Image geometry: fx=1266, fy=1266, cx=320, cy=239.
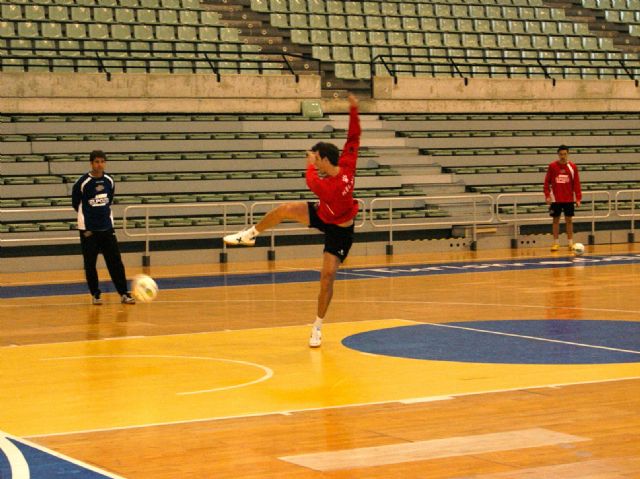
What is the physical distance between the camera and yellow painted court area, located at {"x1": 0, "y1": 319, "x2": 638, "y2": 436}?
355 inches

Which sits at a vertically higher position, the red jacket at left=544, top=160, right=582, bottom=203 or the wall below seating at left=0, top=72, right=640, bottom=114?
the wall below seating at left=0, top=72, right=640, bottom=114

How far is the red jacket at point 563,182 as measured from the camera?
83.9 feet

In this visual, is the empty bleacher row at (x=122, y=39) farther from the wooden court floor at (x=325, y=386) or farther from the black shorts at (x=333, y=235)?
the black shorts at (x=333, y=235)

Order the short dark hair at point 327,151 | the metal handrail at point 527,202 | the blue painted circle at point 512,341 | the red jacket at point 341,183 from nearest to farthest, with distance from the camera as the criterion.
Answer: the blue painted circle at point 512,341 → the short dark hair at point 327,151 → the red jacket at point 341,183 → the metal handrail at point 527,202

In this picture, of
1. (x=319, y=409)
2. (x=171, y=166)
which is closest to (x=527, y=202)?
(x=171, y=166)

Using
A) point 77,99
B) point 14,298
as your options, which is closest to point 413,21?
point 77,99

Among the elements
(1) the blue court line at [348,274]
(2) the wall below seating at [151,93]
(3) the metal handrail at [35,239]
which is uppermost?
(2) the wall below seating at [151,93]

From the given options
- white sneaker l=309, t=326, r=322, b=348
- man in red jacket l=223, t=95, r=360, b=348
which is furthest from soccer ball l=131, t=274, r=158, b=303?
white sneaker l=309, t=326, r=322, b=348

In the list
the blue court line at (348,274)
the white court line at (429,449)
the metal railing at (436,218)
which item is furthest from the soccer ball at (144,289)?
the metal railing at (436,218)

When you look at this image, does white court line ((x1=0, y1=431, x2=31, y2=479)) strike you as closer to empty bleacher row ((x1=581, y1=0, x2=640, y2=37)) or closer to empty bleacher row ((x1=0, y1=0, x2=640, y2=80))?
empty bleacher row ((x1=0, y1=0, x2=640, y2=80))

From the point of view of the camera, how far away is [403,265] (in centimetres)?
2320

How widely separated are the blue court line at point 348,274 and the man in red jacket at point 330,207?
7.32 m

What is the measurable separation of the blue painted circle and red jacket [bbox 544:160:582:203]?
11.7 meters

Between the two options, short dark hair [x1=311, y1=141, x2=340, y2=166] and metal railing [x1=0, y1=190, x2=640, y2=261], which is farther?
metal railing [x1=0, y1=190, x2=640, y2=261]
